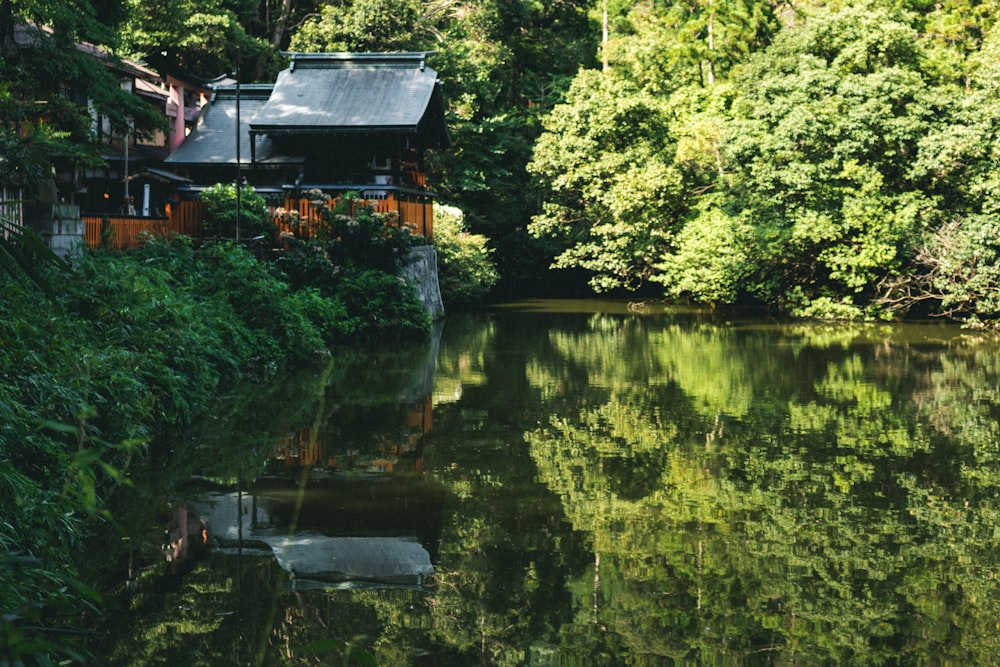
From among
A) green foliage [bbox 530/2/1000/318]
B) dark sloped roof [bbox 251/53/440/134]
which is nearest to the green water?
green foliage [bbox 530/2/1000/318]

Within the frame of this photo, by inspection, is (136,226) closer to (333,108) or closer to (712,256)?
(333,108)

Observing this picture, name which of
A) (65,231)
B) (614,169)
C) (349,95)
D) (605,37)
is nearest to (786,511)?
(65,231)

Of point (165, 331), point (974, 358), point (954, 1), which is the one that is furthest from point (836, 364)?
point (954, 1)

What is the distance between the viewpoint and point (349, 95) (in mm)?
26641

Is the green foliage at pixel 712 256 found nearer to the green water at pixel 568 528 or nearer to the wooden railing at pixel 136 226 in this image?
the green water at pixel 568 528

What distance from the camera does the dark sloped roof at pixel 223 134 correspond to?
2836 centimetres

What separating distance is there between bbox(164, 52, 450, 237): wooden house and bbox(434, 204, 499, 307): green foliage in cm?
227

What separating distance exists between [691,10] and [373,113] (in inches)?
622

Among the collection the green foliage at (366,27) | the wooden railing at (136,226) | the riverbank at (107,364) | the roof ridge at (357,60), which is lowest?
the riverbank at (107,364)

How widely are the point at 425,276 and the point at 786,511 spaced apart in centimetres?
1795

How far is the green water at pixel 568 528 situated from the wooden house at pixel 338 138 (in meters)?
11.1

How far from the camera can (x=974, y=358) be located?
18.3 meters

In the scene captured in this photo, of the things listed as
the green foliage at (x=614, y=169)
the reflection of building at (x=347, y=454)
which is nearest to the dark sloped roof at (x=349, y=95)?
the green foliage at (x=614, y=169)

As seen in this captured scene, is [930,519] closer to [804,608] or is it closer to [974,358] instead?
[804,608]
